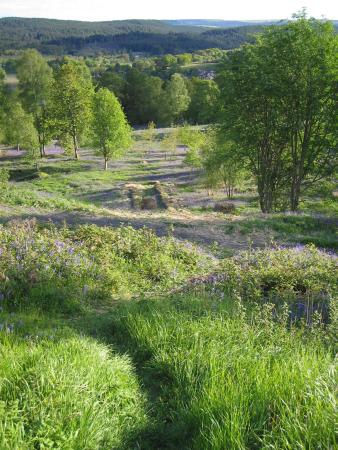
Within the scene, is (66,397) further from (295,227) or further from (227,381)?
(295,227)

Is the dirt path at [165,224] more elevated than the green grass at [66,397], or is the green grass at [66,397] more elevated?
the green grass at [66,397]

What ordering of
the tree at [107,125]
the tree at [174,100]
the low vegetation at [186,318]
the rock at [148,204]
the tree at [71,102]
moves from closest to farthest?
the low vegetation at [186,318] → the rock at [148,204] → the tree at [107,125] → the tree at [71,102] → the tree at [174,100]

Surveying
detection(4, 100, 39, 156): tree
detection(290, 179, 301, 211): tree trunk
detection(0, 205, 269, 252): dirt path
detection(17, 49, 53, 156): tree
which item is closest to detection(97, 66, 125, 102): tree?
detection(17, 49, 53, 156): tree

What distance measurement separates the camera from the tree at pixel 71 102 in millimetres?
52794

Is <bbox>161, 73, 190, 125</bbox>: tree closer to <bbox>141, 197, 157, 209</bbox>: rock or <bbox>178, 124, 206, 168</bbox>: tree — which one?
<bbox>178, 124, 206, 168</bbox>: tree

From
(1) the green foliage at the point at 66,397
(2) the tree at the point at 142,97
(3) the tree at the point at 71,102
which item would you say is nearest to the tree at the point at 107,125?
(3) the tree at the point at 71,102

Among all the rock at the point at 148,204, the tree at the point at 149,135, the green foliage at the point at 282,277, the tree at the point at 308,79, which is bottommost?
the tree at the point at 149,135

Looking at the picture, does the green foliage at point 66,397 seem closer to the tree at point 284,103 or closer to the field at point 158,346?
the field at point 158,346

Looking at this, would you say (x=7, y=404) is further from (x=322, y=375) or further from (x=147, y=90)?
(x=147, y=90)

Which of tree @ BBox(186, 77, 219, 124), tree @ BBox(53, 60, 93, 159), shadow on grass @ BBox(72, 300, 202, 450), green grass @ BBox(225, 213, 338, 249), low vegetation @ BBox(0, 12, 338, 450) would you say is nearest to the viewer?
low vegetation @ BBox(0, 12, 338, 450)

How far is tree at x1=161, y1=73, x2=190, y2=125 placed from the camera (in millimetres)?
84500

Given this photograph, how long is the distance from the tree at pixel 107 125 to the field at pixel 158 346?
37577 millimetres

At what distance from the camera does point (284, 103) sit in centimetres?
2373

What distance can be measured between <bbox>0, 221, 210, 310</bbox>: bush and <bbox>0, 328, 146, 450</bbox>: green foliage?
2490 mm
